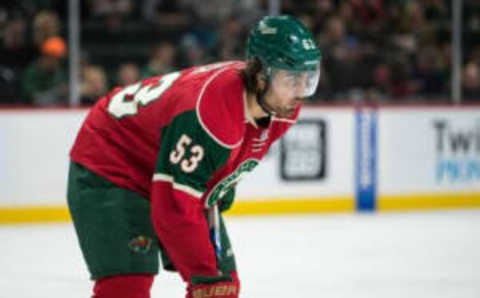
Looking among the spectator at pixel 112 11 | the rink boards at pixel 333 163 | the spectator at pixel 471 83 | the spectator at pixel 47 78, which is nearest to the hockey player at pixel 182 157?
the rink boards at pixel 333 163

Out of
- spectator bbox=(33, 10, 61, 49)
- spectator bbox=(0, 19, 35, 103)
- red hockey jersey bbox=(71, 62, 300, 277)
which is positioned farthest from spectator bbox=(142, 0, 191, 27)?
red hockey jersey bbox=(71, 62, 300, 277)

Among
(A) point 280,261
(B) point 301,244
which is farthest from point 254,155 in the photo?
(B) point 301,244

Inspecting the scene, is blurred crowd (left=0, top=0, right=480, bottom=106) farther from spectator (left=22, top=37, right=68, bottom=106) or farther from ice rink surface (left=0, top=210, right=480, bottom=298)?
ice rink surface (left=0, top=210, right=480, bottom=298)

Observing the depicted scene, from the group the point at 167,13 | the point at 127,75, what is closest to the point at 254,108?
the point at 127,75

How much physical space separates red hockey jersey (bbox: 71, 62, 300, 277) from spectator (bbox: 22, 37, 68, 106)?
519 cm

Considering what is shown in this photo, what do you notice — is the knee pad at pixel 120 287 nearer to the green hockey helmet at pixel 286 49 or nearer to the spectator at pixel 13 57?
the green hockey helmet at pixel 286 49

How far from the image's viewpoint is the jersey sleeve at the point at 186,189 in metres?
2.58

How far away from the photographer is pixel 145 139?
287cm

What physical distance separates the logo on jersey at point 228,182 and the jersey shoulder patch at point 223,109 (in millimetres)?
208

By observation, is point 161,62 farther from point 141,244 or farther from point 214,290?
point 214,290

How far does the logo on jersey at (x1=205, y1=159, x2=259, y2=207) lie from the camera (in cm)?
285

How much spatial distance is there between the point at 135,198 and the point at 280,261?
3.26 metres

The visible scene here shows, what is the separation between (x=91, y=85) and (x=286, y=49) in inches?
230

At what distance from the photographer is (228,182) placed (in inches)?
113
